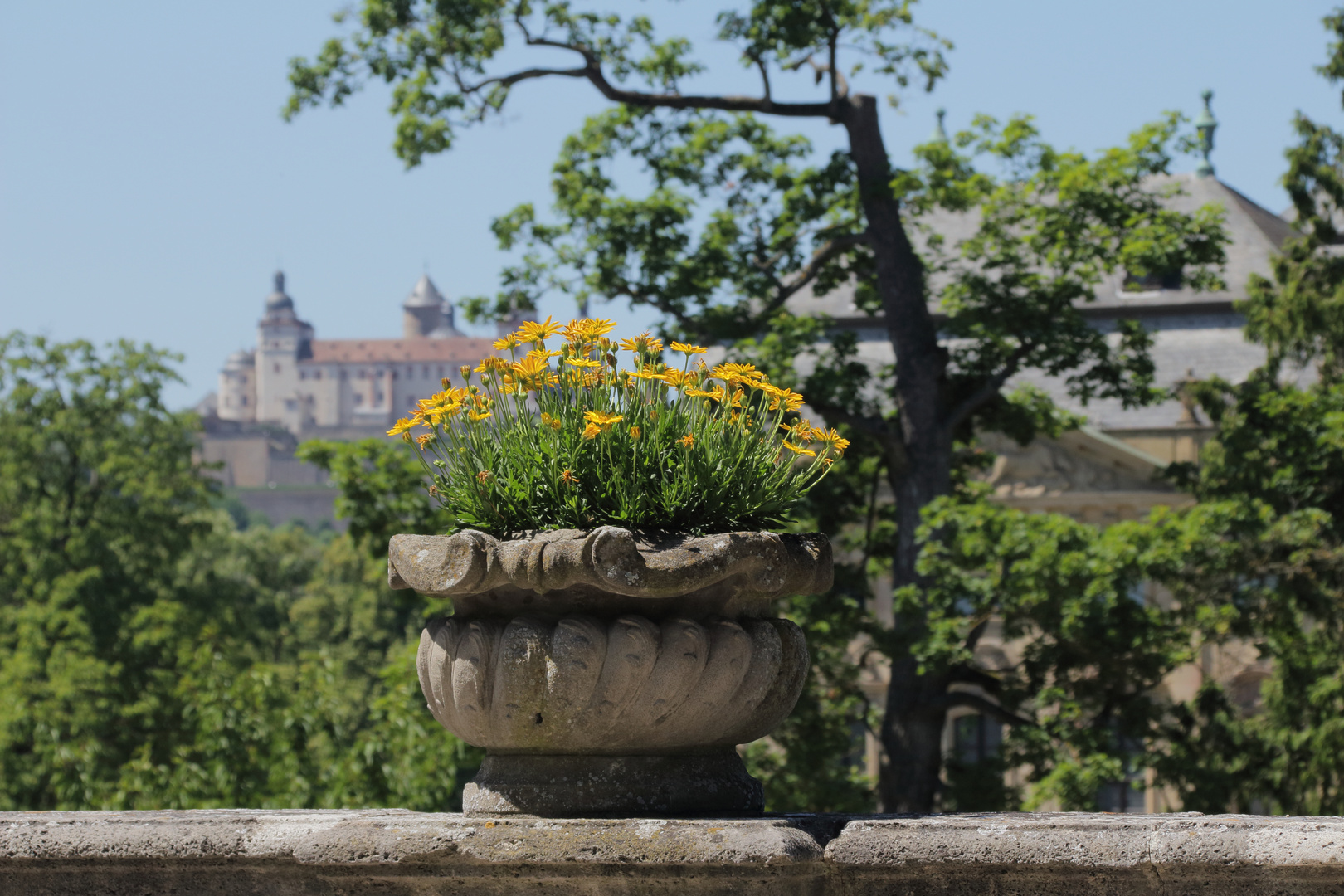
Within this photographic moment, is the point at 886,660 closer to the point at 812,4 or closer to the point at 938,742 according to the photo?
the point at 938,742

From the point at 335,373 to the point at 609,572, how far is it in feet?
571

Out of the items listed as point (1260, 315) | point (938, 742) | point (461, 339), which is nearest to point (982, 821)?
point (938, 742)

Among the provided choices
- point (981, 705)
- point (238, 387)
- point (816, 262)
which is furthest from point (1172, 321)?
point (238, 387)

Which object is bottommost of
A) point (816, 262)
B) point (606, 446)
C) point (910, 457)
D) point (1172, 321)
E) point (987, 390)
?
point (606, 446)

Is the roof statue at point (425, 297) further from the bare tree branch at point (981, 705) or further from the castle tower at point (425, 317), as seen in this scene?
the bare tree branch at point (981, 705)

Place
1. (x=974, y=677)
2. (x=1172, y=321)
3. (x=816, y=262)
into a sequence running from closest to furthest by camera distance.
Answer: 1. (x=974, y=677)
2. (x=816, y=262)
3. (x=1172, y=321)

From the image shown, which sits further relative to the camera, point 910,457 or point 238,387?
point 238,387

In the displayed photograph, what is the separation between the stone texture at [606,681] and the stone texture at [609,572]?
0.14 ft

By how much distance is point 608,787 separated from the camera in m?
3.27

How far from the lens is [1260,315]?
17.2 meters

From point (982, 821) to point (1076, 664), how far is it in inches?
443

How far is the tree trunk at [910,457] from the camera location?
14.6m

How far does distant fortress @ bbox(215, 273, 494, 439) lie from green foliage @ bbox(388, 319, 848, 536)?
165945 mm

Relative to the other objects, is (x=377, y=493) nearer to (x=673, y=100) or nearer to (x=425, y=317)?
(x=673, y=100)
